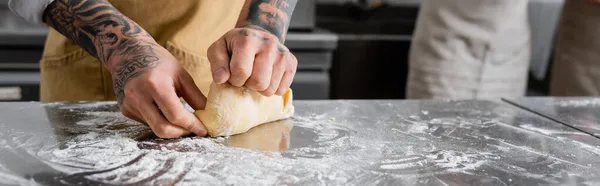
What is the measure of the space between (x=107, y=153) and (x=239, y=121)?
241 mm

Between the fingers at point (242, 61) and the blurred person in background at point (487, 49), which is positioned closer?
the fingers at point (242, 61)

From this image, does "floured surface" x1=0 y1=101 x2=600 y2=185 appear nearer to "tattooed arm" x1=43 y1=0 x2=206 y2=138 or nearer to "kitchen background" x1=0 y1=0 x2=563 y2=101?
"tattooed arm" x1=43 y1=0 x2=206 y2=138

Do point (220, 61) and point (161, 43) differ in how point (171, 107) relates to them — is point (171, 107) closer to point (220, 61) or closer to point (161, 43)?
point (220, 61)

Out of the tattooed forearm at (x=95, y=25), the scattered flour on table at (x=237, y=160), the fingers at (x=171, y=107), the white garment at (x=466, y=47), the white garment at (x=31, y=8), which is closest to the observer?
the scattered flour on table at (x=237, y=160)

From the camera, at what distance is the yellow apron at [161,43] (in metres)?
1.34

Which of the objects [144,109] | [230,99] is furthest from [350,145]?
[144,109]

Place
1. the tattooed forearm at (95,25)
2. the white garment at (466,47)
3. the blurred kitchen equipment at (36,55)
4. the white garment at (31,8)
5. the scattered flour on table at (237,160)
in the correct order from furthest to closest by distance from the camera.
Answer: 1. the white garment at (466,47)
2. the blurred kitchen equipment at (36,55)
3. the white garment at (31,8)
4. the tattooed forearm at (95,25)
5. the scattered flour on table at (237,160)

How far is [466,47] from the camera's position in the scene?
2465 millimetres

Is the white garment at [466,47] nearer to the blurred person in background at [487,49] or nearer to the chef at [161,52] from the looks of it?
the blurred person in background at [487,49]

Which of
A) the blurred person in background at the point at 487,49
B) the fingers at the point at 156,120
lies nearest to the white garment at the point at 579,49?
the blurred person in background at the point at 487,49

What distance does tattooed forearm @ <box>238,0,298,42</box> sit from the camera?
3.78ft

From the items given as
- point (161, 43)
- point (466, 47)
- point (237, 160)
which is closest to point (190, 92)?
point (237, 160)

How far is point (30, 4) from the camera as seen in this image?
1247mm

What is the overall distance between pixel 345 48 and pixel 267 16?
1627 mm
